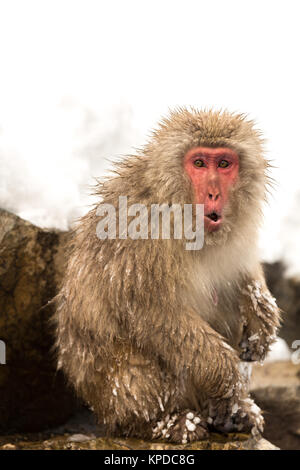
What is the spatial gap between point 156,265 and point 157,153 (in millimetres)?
566

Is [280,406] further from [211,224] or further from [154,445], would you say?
[211,224]

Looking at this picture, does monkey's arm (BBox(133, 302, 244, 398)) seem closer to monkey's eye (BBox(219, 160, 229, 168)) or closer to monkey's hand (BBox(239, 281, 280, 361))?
monkey's hand (BBox(239, 281, 280, 361))

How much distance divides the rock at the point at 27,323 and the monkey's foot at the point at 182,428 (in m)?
0.99

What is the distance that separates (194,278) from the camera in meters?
2.72

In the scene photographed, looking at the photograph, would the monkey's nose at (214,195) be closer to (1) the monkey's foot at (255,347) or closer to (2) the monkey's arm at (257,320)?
(2) the monkey's arm at (257,320)

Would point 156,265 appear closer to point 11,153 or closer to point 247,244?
point 247,244

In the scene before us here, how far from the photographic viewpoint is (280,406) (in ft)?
13.6

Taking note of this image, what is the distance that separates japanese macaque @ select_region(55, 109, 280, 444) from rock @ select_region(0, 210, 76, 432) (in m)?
0.51

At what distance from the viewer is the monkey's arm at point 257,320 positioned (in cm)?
311

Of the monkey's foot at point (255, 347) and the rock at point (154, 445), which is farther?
the monkey's foot at point (255, 347)

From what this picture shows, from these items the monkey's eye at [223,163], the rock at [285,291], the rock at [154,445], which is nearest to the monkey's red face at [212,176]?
the monkey's eye at [223,163]

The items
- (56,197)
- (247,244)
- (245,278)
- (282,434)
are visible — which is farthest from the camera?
(282,434)
